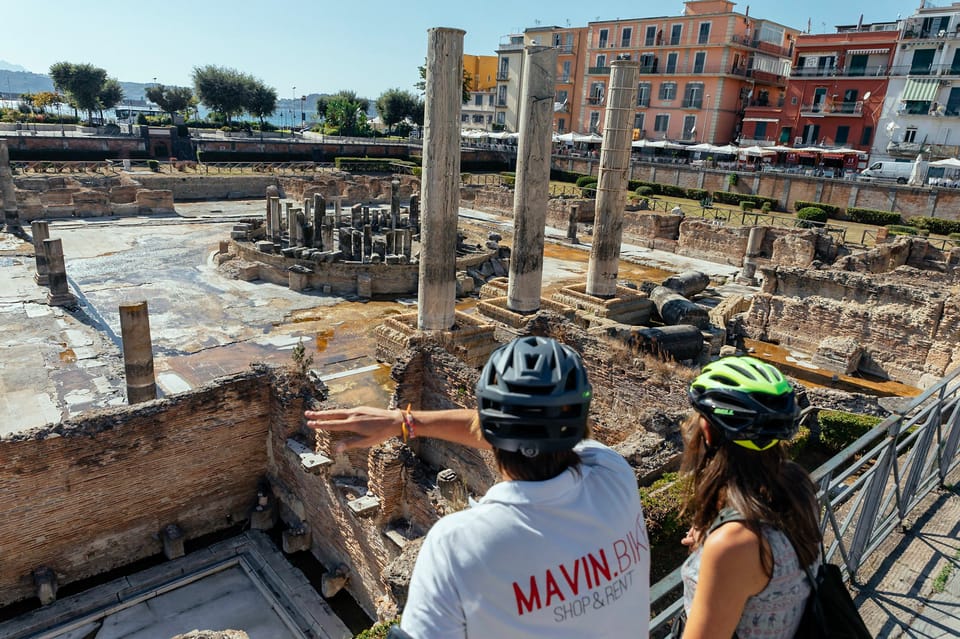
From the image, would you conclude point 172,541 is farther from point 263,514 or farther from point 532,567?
point 532,567

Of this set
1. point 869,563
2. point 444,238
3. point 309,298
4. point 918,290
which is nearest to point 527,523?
point 869,563

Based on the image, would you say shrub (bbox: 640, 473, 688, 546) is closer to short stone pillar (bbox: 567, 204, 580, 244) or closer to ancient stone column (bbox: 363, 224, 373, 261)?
ancient stone column (bbox: 363, 224, 373, 261)

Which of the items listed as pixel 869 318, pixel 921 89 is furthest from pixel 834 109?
pixel 869 318

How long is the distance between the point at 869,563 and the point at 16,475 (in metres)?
9.74

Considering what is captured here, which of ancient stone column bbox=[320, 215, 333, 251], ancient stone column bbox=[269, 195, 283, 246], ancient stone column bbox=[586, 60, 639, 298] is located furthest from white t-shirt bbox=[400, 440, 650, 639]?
ancient stone column bbox=[269, 195, 283, 246]

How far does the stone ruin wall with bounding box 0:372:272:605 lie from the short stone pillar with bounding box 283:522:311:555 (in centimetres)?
127

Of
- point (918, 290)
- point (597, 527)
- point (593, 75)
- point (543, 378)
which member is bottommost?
point (918, 290)

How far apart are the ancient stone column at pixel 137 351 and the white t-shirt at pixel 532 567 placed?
13298mm

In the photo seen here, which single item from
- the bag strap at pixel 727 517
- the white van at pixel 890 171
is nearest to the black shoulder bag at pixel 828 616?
the bag strap at pixel 727 517

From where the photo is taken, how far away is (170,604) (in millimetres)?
9117

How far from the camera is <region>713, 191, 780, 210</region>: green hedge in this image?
42.3 meters

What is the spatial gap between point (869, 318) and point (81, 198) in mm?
35936

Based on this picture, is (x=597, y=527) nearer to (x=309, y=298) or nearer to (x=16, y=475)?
(x=16, y=475)

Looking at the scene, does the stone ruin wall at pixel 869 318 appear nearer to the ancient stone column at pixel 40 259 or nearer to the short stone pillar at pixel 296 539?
the short stone pillar at pixel 296 539
